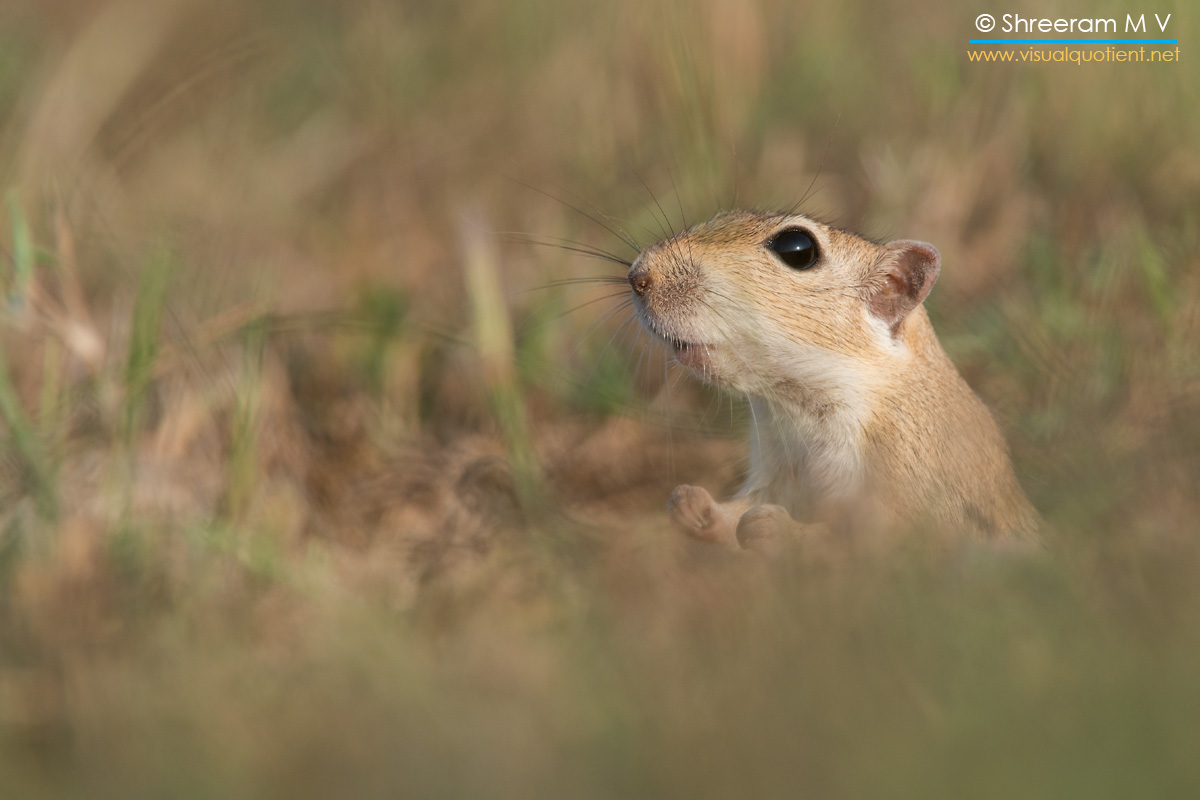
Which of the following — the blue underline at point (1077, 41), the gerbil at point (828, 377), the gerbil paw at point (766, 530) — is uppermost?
the blue underline at point (1077, 41)

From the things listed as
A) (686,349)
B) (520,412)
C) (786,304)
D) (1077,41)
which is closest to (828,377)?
(786,304)

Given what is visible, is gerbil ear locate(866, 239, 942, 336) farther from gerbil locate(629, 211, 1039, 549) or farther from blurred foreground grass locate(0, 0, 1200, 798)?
blurred foreground grass locate(0, 0, 1200, 798)

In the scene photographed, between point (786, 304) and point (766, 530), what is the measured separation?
58 centimetres

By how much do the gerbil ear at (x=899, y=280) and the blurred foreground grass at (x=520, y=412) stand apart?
0.57 m

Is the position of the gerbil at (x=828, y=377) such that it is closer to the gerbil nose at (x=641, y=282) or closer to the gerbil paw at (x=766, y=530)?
the gerbil nose at (x=641, y=282)

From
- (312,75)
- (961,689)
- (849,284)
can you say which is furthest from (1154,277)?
(312,75)

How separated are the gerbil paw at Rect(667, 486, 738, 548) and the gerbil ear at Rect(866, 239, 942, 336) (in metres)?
0.60

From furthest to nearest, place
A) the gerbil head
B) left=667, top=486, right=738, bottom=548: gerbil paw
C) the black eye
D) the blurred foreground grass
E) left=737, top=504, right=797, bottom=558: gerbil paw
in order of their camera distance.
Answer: the black eye → the gerbil head → left=667, top=486, right=738, bottom=548: gerbil paw → left=737, top=504, right=797, bottom=558: gerbil paw → the blurred foreground grass


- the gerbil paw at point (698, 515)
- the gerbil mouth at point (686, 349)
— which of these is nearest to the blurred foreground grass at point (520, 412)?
the gerbil paw at point (698, 515)

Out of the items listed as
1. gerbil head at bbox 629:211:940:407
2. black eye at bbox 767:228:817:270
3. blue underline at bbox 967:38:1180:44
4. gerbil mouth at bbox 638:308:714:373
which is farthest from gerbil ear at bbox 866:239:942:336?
blue underline at bbox 967:38:1180:44

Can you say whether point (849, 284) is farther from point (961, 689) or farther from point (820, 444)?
point (961, 689)

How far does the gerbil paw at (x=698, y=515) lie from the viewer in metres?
2.58

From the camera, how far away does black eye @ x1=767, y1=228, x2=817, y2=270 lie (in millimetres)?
2834

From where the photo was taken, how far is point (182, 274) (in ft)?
13.5
